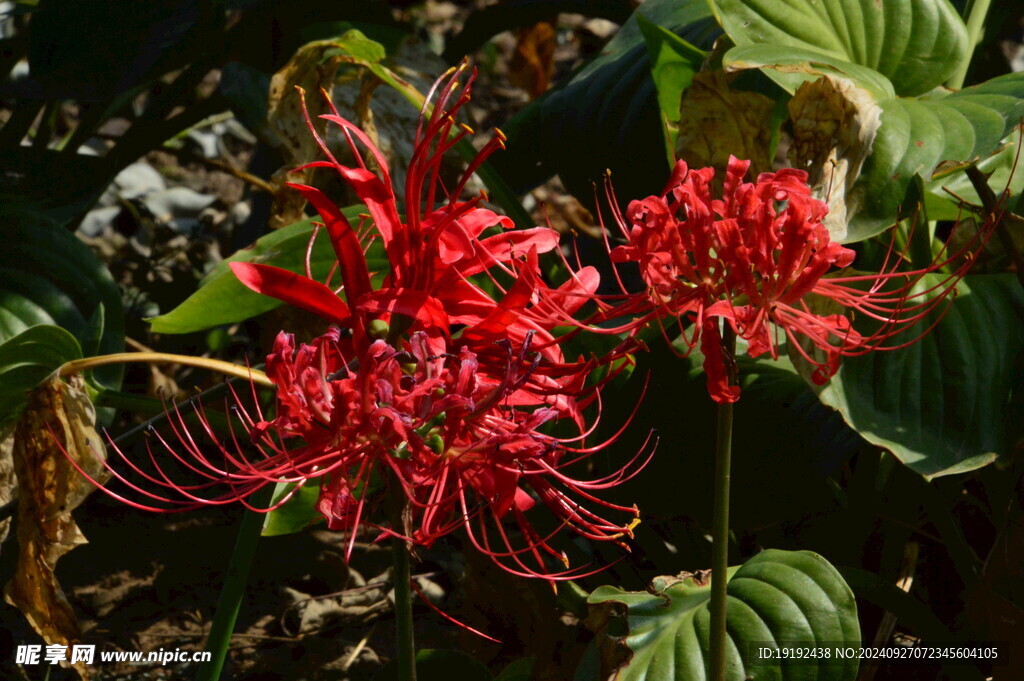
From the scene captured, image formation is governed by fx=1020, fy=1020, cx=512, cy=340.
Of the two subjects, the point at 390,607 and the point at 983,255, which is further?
the point at 390,607

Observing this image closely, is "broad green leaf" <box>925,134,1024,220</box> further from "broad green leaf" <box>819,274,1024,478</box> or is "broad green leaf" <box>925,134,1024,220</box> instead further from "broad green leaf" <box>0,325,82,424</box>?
"broad green leaf" <box>0,325,82,424</box>

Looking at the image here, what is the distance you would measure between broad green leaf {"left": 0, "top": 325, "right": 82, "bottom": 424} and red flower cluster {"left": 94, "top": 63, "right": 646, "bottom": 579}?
0.53m

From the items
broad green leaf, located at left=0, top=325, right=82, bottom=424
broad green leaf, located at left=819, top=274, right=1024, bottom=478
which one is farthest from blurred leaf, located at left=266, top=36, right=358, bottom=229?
broad green leaf, located at left=819, top=274, right=1024, bottom=478

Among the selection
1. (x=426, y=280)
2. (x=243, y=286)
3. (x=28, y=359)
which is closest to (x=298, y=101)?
(x=243, y=286)

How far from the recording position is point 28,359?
1361mm

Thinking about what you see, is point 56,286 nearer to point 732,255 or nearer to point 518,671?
point 518,671

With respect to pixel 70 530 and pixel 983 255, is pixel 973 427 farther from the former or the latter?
pixel 70 530

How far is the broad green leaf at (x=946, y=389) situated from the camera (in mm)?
1234

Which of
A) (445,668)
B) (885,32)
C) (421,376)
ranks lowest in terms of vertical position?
(445,668)

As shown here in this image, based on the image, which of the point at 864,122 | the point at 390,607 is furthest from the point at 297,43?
the point at 864,122

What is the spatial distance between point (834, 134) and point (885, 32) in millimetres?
344

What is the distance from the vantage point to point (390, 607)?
5.74ft

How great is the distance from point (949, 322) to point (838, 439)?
0.69 ft

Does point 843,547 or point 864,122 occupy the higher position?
point 864,122
